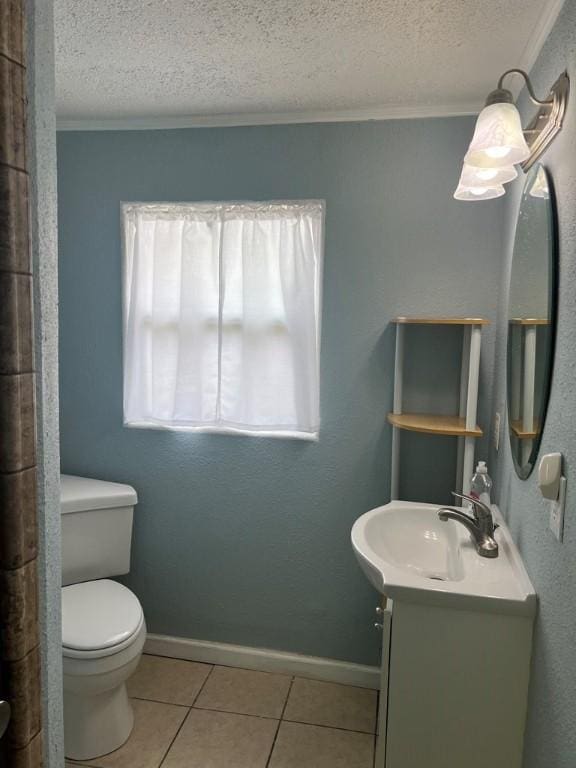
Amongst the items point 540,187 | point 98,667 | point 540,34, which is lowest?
point 98,667

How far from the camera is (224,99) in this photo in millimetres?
2160

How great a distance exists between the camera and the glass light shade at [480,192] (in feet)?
5.16

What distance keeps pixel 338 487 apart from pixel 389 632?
0.92 metres

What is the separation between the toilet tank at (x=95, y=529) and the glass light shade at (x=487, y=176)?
6.14 feet

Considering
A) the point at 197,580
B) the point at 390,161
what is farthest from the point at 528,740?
the point at 390,161

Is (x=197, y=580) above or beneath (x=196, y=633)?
above

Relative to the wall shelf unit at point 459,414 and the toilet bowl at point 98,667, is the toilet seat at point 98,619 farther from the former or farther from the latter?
the wall shelf unit at point 459,414

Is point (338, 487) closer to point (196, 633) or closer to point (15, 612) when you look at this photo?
point (196, 633)

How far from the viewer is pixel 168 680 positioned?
2432 mm

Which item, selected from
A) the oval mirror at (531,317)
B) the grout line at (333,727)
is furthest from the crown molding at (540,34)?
the grout line at (333,727)

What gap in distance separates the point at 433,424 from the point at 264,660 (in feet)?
4.52

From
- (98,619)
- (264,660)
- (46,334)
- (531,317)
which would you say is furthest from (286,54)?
(264,660)

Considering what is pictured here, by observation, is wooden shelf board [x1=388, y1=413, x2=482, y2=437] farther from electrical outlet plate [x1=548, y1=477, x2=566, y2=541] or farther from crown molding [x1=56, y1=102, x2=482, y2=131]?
crown molding [x1=56, y1=102, x2=482, y2=131]

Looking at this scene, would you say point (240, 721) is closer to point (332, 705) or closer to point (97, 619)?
point (332, 705)
